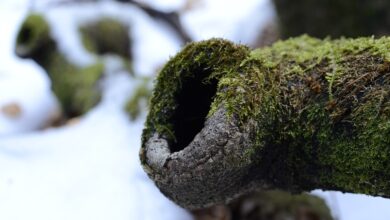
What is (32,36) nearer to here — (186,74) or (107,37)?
(107,37)

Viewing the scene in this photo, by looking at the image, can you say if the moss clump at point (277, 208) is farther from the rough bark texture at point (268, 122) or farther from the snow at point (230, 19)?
the snow at point (230, 19)

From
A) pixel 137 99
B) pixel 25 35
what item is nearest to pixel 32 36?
pixel 25 35

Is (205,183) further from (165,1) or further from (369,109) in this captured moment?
(165,1)

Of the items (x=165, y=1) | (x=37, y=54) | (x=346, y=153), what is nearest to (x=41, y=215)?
(x=346, y=153)

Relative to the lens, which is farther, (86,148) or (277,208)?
(86,148)

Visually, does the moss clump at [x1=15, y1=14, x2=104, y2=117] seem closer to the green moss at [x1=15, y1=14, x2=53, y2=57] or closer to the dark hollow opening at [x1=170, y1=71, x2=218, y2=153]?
the green moss at [x1=15, y1=14, x2=53, y2=57]

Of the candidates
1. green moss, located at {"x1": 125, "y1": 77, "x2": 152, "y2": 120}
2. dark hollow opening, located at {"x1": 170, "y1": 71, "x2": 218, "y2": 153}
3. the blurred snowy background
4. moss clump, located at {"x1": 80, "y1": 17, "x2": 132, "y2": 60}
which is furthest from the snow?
dark hollow opening, located at {"x1": 170, "y1": 71, "x2": 218, "y2": 153}
